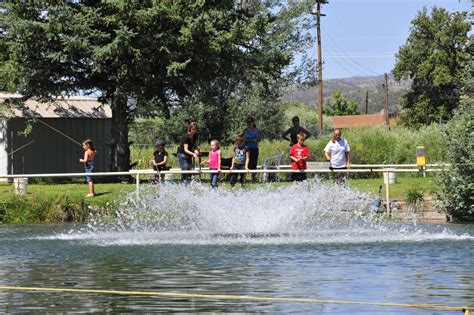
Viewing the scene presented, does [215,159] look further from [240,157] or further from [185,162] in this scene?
[240,157]

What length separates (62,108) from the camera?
138 ft

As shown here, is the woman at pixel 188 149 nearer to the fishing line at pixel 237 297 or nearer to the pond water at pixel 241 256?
the pond water at pixel 241 256

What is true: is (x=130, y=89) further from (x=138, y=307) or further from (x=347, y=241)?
(x=138, y=307)

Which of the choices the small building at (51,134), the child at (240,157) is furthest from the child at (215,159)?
the small building at (51,134)

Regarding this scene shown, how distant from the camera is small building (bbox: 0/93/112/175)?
131 ft

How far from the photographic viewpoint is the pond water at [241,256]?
14352mm

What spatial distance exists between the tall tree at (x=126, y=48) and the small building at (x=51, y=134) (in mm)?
2009

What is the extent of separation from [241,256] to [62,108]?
2337 cm

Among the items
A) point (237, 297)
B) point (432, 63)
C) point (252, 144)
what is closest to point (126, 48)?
point (252, 144)

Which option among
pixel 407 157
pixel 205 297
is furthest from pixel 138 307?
pixel 407 157

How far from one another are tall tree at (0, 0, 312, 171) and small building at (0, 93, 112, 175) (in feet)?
6.59

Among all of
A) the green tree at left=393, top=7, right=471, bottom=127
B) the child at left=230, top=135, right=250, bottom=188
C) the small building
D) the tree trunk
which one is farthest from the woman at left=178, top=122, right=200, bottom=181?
the green tree at left=393, top=7, right=471, bottom=127

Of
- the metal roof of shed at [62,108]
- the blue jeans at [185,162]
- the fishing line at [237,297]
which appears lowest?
the fishing line at [237,297]

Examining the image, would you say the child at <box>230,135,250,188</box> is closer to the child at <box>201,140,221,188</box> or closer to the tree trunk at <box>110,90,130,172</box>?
the child at <box>201,140,221,188</box>
